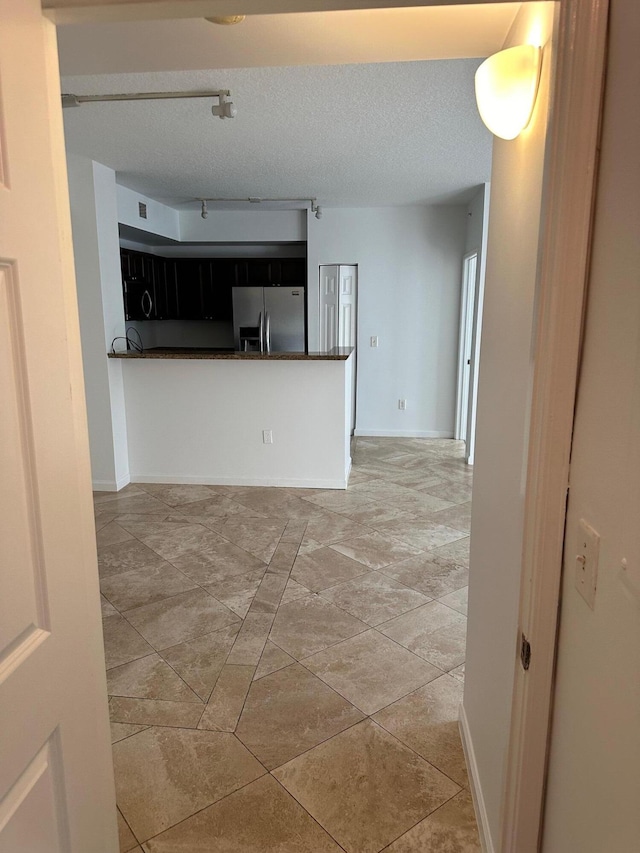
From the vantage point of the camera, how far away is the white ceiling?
5.32 ft

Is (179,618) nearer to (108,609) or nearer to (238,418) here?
(108,609)

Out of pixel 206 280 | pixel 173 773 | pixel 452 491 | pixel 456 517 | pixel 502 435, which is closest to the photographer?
pixel 502 435

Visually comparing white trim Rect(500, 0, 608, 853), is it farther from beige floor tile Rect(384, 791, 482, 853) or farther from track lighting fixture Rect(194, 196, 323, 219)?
track lighting fixture Rect(194, 196, 323, 219)

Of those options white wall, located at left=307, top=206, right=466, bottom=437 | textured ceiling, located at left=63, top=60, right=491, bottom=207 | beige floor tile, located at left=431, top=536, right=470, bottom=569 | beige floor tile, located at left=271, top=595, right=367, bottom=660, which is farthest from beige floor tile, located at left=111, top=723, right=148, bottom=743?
white wall, located at left=307, top=206, right=466, bottom=437

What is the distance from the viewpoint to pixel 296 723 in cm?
207

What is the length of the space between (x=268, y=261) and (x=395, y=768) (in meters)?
5.74

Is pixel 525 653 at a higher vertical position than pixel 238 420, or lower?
higher

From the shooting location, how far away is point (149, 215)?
5633mm

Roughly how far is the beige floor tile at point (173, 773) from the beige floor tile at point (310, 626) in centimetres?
59

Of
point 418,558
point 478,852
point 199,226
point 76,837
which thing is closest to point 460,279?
point 199,226

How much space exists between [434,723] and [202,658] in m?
1.01

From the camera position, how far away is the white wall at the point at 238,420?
4.68 metres

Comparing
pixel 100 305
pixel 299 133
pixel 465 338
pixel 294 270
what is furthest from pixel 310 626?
pixel 294 270

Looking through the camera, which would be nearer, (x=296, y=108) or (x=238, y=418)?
(x=296, y=108)
